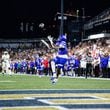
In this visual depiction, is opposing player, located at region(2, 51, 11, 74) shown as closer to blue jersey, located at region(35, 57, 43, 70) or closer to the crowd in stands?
the crowd in stands

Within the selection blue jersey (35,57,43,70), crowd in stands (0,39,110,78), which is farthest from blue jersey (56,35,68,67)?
blue jersey (35,57,43,70)

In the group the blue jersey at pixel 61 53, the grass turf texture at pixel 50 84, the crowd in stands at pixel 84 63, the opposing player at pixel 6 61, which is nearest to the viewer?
the grass turf texture at pixel 50 84

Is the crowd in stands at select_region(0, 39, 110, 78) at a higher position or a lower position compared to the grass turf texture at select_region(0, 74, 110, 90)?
higher

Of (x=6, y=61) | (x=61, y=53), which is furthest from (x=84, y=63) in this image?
(x=61, y=53)

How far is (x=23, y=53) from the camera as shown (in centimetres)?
4872

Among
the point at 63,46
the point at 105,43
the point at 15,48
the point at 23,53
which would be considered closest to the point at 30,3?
the point at 15,48

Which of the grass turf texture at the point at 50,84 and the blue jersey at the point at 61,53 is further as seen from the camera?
the blue jersey at the point at 61,53

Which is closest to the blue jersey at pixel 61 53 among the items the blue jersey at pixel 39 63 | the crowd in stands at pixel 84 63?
the crowd in stands at pixel 84 63

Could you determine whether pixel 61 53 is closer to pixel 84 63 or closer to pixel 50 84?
pixel 50 84

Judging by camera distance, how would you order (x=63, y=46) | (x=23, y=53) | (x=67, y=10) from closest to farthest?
(x=63, y=46) → (x=23, y=53) → (x=67, y=10)

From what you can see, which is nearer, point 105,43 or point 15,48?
point 105,43

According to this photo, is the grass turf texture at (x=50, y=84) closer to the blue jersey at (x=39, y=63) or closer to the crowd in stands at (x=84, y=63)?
the crowd in stands at (x=84, y=63)

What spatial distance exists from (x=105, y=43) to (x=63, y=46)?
53.8 ft

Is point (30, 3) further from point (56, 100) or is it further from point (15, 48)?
point (56, 100)
